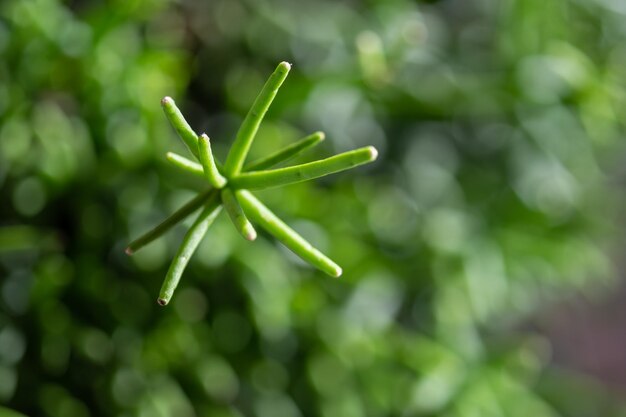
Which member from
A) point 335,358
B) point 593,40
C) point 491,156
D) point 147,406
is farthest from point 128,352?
point 593,40

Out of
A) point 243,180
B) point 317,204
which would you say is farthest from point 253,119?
point 317,204

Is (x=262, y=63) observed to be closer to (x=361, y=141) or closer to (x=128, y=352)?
(x=361, y=141)

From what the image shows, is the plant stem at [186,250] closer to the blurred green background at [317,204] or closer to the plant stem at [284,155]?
the plant stem at [284,155]

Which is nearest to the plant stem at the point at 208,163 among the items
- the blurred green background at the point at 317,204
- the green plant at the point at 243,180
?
the green plant at the point at 243,180

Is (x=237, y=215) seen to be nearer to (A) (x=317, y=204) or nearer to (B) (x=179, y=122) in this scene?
(B) (x=179, y=122)

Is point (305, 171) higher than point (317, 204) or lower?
higher

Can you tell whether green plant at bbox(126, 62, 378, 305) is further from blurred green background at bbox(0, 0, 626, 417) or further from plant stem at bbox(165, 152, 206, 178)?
blurred green background at bbox(0, 0, 626, 417)

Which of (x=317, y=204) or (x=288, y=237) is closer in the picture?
(x=288, y=237)
